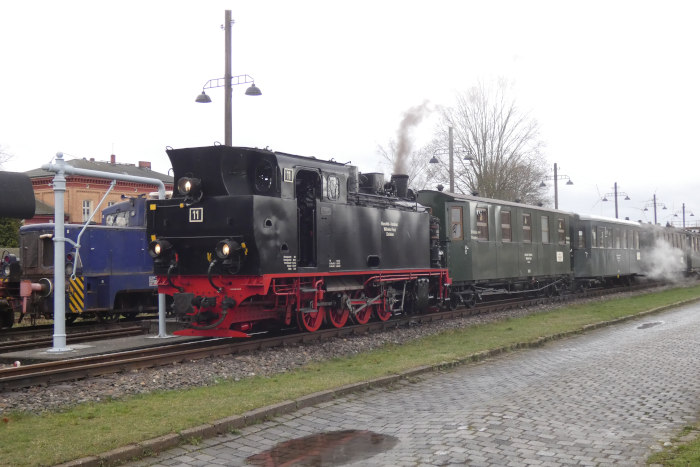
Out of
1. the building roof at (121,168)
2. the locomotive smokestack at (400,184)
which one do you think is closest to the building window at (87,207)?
the building roof at (121,168)

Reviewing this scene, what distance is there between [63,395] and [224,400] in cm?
211

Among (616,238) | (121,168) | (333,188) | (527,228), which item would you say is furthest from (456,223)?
(121,168)

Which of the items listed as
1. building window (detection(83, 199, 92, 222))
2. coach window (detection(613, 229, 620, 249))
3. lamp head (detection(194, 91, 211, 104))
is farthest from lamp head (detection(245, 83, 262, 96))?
building window (detection(83, 199, 92, 222))

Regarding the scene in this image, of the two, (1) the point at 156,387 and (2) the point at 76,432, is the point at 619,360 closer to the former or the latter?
(1) the point at 156,387

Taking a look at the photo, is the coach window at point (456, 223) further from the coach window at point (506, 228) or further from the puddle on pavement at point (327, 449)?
the puddle on pavement at point (327, 449)

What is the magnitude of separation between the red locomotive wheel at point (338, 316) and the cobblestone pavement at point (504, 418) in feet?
13.2

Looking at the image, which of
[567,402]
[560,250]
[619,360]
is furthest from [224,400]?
[560,250]

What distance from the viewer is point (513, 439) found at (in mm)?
5777

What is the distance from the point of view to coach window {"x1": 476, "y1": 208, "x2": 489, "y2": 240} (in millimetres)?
18008

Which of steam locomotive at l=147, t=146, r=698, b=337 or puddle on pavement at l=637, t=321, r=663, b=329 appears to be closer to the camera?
steam locomotive at l=147, t=146, r=698, b=337

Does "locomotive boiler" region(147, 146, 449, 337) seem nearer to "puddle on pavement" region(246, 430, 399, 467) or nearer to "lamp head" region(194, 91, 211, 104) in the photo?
"puddle on pavement" region(246, 430, 399, 467)

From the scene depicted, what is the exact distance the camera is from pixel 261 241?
10.8 meters

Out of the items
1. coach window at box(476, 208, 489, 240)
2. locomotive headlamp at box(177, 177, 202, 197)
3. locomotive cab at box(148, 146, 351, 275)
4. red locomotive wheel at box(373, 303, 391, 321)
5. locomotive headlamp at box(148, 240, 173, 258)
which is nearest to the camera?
locomotive cab at box(148, 146, 351, 275)

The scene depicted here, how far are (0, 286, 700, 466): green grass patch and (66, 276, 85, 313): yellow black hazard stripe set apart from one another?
8.07 metres
